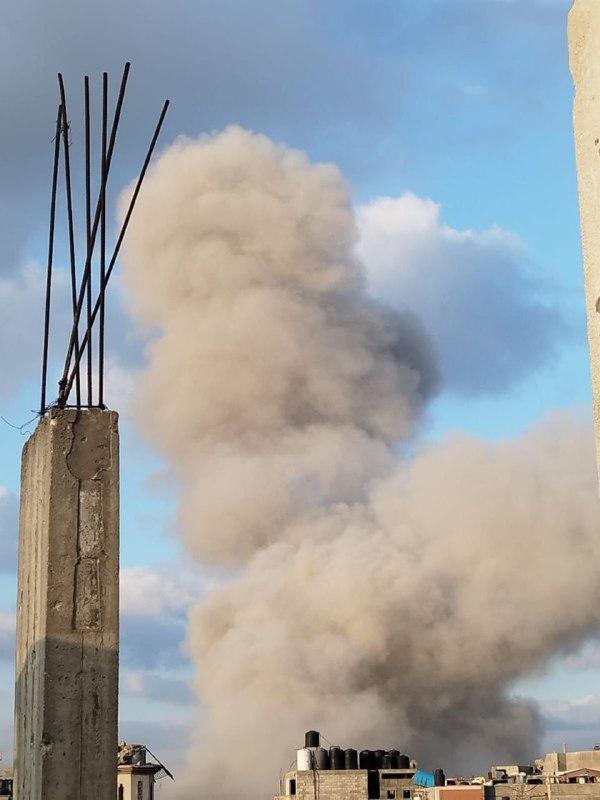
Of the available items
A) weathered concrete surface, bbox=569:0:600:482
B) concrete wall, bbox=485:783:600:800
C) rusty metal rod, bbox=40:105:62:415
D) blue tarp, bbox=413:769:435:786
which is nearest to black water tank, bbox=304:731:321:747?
blue tarp, bbox=413:769:435:786

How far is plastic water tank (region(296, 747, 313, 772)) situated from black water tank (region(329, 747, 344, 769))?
971mm

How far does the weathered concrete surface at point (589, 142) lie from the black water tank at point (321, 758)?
5514 cm

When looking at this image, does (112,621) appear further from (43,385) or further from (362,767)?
(362,767)

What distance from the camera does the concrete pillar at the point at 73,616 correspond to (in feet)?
20.9

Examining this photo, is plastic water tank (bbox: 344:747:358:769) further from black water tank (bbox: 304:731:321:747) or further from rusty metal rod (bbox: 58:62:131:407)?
rusty metal rod (bbox: 58:62:131:407)

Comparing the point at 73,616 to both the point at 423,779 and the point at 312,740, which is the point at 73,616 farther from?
the point at 312,740

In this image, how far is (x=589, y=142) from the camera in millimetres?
2102

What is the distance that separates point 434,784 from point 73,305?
1975 inches

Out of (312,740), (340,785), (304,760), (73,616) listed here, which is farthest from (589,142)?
(312,740)

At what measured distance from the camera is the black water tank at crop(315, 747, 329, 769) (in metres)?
54.8

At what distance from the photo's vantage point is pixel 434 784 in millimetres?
53781

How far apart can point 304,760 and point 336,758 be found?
1.44 meters

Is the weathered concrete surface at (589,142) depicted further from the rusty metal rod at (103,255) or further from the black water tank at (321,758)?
the black water tank at (321,758)

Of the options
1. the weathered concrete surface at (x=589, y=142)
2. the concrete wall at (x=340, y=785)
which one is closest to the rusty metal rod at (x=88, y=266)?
the weathered concrete surface at (x=589, y=142)
